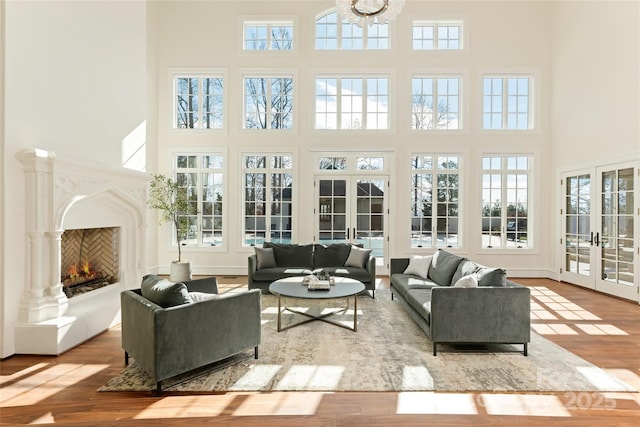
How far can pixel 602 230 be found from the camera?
6.08 metres

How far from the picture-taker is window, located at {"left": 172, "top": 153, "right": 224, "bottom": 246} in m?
7.70

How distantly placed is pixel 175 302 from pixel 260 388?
3.40 ft

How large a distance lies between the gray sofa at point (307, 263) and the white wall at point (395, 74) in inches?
49.2

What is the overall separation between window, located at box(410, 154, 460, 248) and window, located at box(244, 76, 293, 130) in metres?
3.15

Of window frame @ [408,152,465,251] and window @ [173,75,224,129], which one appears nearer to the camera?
window frame @ [408,152,465,251]

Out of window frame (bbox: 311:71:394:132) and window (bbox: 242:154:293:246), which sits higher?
window frame (bbox: 311:71:394:132)

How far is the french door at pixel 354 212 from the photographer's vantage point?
7.55 meters

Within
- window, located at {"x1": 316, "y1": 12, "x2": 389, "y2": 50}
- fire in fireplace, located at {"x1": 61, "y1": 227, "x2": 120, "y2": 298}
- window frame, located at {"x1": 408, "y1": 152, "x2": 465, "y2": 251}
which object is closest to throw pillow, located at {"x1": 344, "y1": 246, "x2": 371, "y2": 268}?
window frame, located at {"x1": 408, "y1": 152, "x2": 465, "y2": 251}

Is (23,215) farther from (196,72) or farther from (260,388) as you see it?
(196,72)

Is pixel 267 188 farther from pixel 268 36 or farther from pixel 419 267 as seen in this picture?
pixel 419 267

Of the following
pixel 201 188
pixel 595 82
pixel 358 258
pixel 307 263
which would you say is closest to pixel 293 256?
pixel 307 263

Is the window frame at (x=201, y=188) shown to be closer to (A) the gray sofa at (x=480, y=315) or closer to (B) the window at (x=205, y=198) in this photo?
(B) the window at (x=205, y=198)

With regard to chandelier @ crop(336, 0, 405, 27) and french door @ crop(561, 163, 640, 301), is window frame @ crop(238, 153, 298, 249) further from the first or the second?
french door @ crop(561, 163, 640, 301)

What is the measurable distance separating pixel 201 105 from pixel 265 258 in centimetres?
415
